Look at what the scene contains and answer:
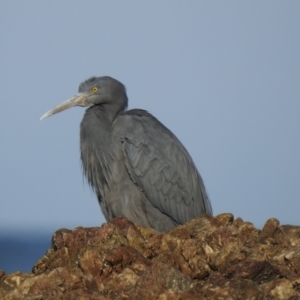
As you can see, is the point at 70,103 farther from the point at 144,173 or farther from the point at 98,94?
the point at 144,173

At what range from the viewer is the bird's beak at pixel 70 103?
8.26 meters

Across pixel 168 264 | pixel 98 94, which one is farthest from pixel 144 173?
pixel 168 264

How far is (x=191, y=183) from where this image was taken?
8.02 metres

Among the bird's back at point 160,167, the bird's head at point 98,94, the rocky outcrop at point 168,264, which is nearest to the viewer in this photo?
the rocky outcrop at point 168,264

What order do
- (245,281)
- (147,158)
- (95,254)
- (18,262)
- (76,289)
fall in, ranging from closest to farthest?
(245,281) < (76,289) < (95,254) < (147,158) < (18,262)

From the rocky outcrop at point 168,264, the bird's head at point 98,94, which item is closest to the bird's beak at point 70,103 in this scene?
the bird's head at point 98,94

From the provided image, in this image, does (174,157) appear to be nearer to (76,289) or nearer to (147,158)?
(147,158)

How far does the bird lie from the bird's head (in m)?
0.22

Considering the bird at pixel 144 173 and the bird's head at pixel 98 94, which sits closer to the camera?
the bird at pixel 144 173

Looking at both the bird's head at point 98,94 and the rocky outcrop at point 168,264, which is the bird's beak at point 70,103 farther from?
the rocky outcrop at point 168,264

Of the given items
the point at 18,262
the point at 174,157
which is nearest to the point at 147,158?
the point at 174,157

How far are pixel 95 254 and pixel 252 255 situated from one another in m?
0.75

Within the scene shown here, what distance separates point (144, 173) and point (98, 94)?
102 cm

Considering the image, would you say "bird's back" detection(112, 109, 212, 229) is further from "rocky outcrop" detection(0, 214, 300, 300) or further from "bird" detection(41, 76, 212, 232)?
"rocky outcrop" detection(0, 214, 300, 300)
